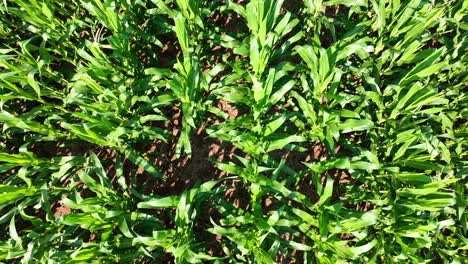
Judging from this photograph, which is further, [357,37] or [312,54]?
[357,37]

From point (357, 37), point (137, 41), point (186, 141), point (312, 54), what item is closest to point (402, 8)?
point (357, 37)

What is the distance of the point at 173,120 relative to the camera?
94.6 inches

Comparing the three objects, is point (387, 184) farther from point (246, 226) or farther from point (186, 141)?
point (186, 141)

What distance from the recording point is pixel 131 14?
208cm

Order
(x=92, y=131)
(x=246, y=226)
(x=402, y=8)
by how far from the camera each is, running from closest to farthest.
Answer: (x=92, y=131), (x=246, y=226), (x=402, y=8)

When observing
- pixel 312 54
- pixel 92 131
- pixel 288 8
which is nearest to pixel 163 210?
pixel 92 131

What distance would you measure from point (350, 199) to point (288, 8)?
4.60ft

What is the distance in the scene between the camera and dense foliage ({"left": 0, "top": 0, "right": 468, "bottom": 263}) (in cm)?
179

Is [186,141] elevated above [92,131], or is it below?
above

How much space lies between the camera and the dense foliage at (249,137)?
5.86ft

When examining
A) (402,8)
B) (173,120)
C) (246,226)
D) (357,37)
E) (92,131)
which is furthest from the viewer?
(173,120)

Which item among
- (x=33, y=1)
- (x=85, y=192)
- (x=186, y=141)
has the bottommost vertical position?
(x=85, y=192)

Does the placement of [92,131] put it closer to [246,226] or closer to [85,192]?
[85,192]

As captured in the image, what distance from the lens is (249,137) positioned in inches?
71.6
